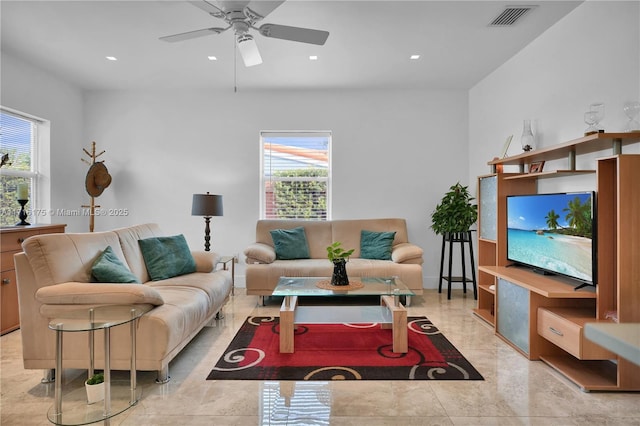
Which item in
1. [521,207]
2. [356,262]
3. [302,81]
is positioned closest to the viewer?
[521,207]

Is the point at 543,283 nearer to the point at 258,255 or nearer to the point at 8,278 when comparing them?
the point at 258,255

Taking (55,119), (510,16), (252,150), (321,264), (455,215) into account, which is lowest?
(321,264)

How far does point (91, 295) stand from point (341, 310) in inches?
78.6

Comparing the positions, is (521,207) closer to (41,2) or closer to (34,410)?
A: (34,410)

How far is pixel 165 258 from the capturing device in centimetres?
336

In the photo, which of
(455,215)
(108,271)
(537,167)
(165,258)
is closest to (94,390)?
(108,271)

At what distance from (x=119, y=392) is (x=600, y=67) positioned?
3964 mm

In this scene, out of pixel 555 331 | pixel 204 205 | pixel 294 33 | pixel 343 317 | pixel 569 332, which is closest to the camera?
pixel 569 332

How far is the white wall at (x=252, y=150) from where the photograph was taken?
517 cm

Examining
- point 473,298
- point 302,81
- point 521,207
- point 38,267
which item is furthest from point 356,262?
point 38,267

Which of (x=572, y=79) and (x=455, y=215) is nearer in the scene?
(x=572, y=79)

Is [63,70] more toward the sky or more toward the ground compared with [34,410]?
more toward the sky

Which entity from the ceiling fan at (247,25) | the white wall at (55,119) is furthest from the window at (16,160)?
the ceiling fan at (247,25)

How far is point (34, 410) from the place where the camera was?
2012mm
